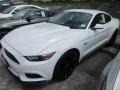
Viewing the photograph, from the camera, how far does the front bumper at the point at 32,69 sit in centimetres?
364

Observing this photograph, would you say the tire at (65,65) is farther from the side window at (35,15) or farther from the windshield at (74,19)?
the side window at (35,15)

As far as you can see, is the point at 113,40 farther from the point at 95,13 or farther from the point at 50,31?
the point at 50,31

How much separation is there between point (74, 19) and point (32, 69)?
218 cm

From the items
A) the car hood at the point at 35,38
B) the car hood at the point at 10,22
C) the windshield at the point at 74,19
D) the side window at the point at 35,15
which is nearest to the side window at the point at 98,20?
the windshield at the point at 74,19

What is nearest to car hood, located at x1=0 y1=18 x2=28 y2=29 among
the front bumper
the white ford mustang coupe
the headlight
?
the white ford mustang coupe

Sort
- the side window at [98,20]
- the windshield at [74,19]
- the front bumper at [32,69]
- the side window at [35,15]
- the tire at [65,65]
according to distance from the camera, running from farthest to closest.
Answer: the side window at [35,15] < the side window at [98,20] < the windshield at [74,19] < the tire at [65,65] < the front bumper at [32,69]

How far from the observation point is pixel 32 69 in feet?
12.0

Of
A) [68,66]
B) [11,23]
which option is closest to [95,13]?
[68,66]

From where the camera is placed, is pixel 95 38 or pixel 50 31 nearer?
pixel 50 31

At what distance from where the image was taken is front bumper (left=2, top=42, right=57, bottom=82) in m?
3.64

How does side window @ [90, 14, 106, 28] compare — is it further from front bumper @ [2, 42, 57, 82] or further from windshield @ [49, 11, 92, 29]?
front bumper @ [2, 42, 57, 82]

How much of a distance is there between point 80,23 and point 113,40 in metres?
2.20

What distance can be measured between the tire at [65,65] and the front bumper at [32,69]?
0.49 ft

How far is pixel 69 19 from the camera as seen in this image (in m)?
5.27
